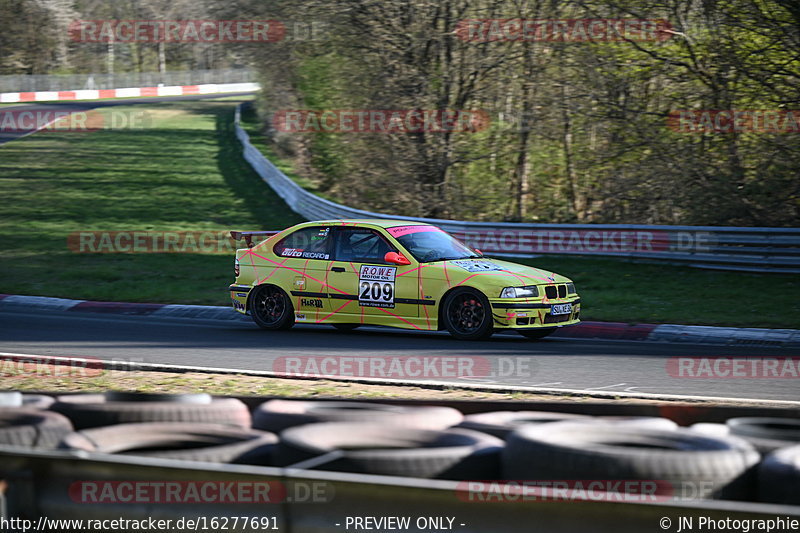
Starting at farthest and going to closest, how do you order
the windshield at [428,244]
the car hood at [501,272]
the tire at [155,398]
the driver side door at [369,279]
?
the windshield at [428,244] < the driver side door at [369,279] < the car hood at [501,272] < the tire at [155,398]

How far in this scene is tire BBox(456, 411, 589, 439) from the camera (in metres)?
4.53

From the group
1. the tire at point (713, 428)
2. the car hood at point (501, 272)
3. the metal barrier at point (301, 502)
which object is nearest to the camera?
the metal barrier at point (301, 502)

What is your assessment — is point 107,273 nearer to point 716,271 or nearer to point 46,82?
point 716,271

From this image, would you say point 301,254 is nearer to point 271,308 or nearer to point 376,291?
point 271,308

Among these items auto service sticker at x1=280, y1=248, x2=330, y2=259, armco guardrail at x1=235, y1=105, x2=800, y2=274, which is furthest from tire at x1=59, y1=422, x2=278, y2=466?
armco guardrail at x1=235, y1=105, x2=800, y2=274

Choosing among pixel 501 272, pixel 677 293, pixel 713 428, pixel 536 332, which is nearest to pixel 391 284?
pixel 501 272

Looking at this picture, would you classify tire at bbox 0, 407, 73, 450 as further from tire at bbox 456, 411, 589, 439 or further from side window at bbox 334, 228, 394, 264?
side window at bbox 334, 228, 394, 264

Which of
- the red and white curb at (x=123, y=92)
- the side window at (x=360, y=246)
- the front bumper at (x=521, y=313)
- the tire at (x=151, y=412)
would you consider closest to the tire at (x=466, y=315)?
the front bumper at (x=521, y=313)

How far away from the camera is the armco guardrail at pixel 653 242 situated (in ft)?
51.4

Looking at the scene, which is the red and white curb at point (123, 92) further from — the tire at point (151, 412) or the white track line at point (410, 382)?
the tire at point (151, 412)

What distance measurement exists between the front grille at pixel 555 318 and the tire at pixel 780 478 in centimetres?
707

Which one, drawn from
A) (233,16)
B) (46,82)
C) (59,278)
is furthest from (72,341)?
(46,82)

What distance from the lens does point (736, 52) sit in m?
18.0

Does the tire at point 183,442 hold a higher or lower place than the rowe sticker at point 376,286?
lower
